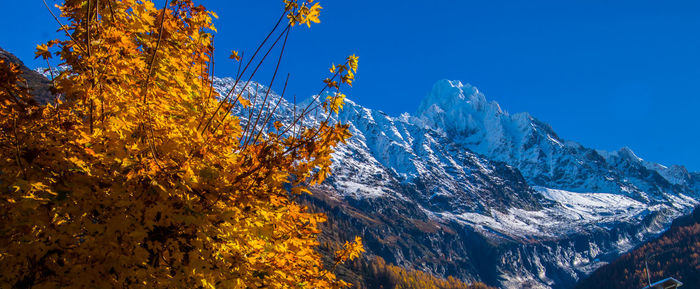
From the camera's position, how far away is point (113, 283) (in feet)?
14.9

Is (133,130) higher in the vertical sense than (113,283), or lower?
higher

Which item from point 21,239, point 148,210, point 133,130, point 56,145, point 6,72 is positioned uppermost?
point 6,72

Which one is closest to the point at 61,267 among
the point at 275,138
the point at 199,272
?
the point at 199,272

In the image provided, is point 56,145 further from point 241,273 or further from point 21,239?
point 241,273

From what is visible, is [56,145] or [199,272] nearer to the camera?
[199,272]

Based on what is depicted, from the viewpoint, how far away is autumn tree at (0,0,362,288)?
4.51 metres

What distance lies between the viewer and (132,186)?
468 centimetres

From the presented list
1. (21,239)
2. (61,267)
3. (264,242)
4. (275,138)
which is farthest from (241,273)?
(21,239)

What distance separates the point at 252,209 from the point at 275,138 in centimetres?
88

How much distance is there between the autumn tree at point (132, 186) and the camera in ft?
14.8

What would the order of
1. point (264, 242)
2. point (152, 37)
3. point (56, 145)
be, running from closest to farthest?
point (56, 145)
point (264, 242)
point (152, 37)

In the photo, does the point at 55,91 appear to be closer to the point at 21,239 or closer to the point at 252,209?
the point at 21,239

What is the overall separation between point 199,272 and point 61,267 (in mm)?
1590

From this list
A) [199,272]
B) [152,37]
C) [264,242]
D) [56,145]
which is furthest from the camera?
[152,37]
